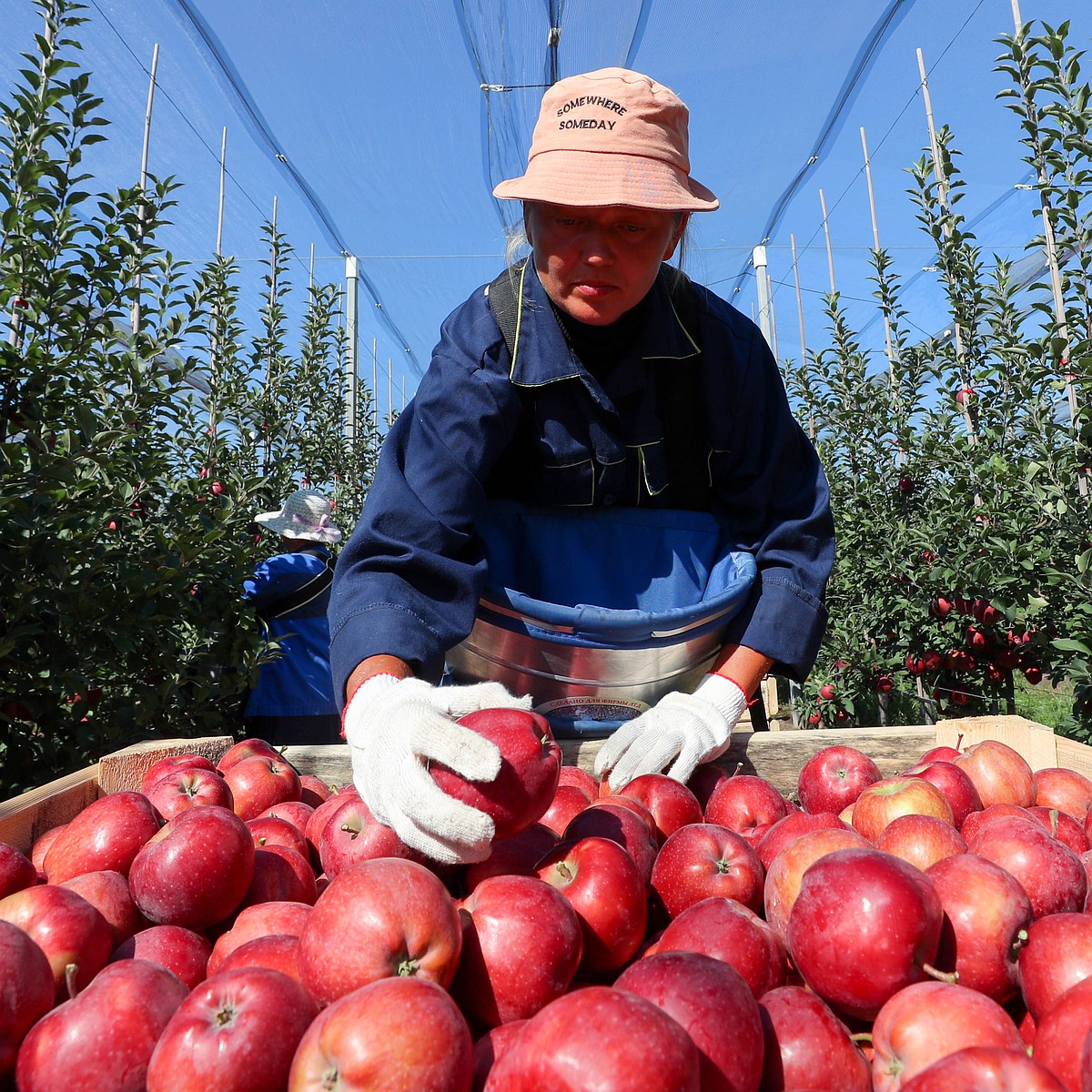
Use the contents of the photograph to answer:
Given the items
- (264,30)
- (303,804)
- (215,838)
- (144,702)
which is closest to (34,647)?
(144,702)

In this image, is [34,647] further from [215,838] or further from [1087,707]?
[1087,707]

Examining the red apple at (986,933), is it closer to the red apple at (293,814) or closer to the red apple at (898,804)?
the red apple at (898,804)

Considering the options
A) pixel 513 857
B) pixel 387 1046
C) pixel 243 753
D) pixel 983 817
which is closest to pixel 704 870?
pixel 513 857

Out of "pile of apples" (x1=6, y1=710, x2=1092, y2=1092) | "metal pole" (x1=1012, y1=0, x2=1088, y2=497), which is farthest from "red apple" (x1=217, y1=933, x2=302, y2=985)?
"metal pole" (x1=1012, y1=0, x2=1088, y2=497)

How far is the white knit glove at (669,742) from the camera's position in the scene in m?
1.77

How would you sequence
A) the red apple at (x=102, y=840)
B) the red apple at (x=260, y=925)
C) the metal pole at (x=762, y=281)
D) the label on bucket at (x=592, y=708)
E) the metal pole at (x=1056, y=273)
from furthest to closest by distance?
the metal pole at (x=762, y=281)
the metal pole at (x=1056, y=273)
the label on bucket at (x=592, y=708)
the red apple at (x=102, y=840)
the red apple at (x=260, y=925)

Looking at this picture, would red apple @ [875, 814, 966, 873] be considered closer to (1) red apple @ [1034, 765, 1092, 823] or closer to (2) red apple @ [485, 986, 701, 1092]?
(1) red apple @ [1034, 765, 1092, 823]

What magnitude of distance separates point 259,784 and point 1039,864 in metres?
1.36

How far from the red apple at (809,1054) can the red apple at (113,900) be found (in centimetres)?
90

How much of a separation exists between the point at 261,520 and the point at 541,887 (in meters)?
5.13

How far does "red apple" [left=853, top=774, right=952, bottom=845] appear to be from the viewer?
151 centimetres

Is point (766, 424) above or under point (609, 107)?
under

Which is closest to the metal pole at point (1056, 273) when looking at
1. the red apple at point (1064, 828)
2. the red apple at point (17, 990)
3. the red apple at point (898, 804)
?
the red apple at point (1064, 828)

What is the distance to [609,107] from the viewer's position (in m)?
1.90
